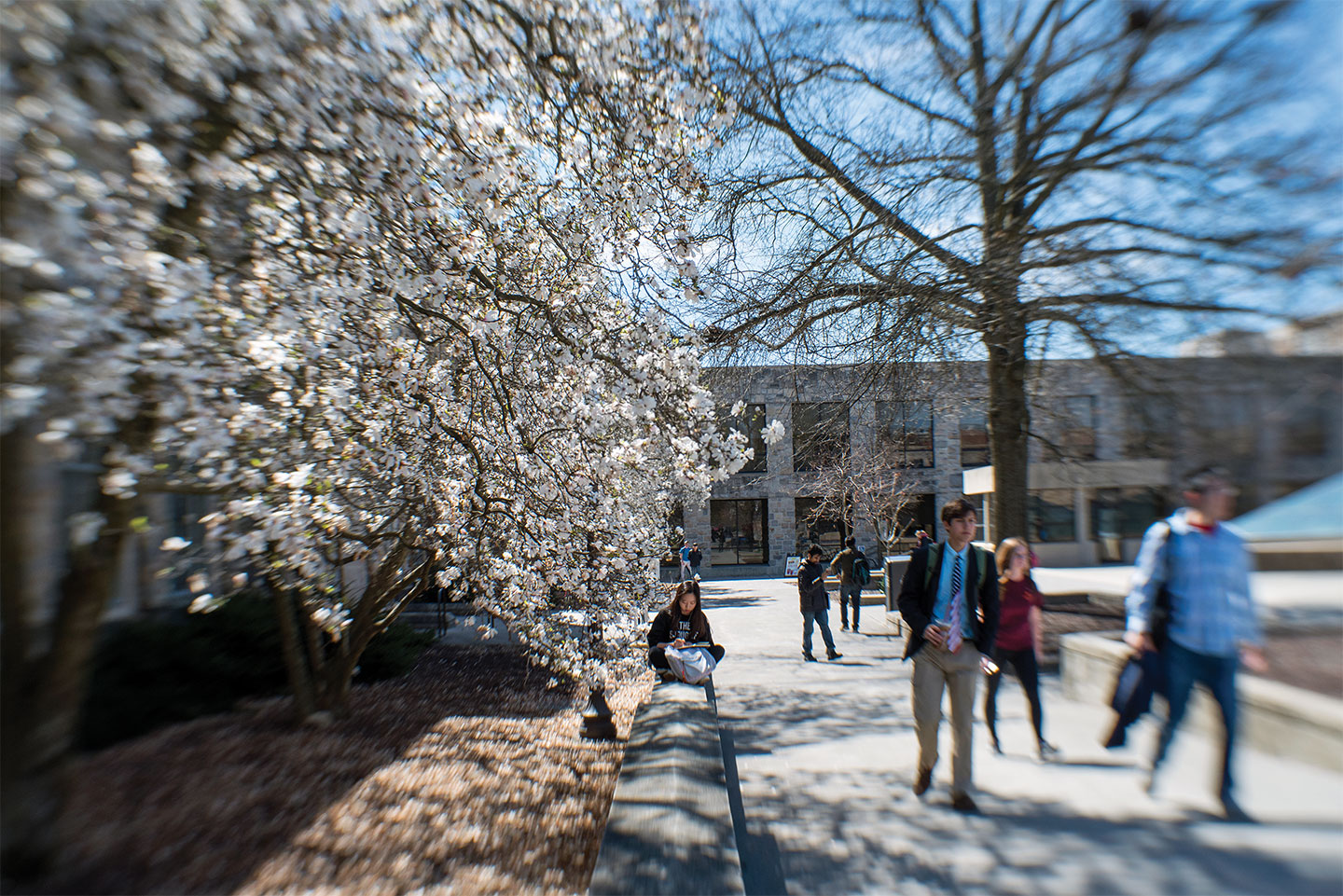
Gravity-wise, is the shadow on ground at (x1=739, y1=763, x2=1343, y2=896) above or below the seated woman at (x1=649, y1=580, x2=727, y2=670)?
below

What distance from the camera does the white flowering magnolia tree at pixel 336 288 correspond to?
3188 millimetres

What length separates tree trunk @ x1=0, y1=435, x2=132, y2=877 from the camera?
4.10 m

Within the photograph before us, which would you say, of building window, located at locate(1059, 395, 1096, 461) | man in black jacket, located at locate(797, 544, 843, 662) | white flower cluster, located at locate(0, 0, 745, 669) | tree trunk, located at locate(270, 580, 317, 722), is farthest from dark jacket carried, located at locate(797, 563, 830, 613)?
tree trunk, located at locate(270, 580, 317, 722)

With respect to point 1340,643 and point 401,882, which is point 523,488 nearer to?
point 401,882

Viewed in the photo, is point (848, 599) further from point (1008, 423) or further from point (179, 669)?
point (179, 669)

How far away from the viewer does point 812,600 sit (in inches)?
474

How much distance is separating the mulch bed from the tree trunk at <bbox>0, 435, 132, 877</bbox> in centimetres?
31

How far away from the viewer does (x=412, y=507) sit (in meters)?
6.44

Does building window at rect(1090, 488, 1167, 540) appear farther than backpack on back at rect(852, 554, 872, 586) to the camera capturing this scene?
Yes

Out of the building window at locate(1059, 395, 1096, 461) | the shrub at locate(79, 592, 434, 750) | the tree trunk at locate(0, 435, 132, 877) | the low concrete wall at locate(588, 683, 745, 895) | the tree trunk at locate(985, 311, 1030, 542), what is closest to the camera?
the low concrete wall at locate(588, 683, 745, 895)

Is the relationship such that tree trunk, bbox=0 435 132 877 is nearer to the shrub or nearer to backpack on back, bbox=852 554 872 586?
the shrub

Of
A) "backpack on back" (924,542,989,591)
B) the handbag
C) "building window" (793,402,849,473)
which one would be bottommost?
the handbag

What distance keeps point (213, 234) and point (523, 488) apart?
284 centimetres

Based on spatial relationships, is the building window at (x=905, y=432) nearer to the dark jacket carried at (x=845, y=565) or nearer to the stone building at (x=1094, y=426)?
the stone building at (x=1094, y=426)
